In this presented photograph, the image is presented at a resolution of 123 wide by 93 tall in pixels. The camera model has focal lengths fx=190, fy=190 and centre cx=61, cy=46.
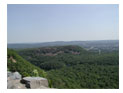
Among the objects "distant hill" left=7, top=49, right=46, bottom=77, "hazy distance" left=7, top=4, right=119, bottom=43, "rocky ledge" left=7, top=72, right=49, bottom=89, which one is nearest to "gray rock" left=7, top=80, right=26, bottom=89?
"rocky ledge" left=7, top=72, right=49, bottom=89

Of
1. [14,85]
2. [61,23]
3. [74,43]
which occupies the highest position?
[61,23]

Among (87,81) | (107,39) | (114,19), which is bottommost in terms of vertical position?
(87,81)

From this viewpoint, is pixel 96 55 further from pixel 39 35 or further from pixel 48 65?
pixel 39 35

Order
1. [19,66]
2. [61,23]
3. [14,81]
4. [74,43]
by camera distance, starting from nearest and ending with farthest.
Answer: [14,81] < [19,66] < [61,23] < [74,43]

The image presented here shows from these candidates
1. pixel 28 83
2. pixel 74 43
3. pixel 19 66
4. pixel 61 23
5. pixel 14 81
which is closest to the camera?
pixel 28 83

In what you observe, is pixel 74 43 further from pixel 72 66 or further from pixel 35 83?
pixel 35 83

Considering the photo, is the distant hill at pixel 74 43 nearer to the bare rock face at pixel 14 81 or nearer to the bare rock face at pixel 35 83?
the bare rock face at pixel 14 81

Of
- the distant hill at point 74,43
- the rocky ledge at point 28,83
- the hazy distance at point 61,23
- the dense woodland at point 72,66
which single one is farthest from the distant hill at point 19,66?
the rocky ledge at point 28,83

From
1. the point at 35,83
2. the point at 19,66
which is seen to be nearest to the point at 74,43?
the point at 19,66
